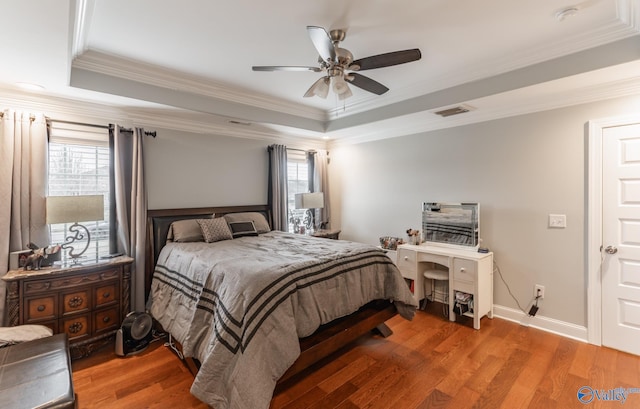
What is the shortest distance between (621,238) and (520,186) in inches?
37.1

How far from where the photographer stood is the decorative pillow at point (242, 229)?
3.73m

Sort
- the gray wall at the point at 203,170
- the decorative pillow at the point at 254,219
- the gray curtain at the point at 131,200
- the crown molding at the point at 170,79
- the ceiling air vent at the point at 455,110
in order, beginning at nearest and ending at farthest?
1. the crown molding at the point at 170,79
2. the gray curtain at the point at 131,200
3. the ceiling air vent at the point at 455,110
4. the gray wall at the point at 203,170
5. the decorative pillow at the point at 254,219

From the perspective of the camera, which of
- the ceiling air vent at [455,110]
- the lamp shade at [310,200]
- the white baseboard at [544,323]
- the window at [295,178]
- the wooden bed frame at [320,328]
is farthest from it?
the window at [295,178]

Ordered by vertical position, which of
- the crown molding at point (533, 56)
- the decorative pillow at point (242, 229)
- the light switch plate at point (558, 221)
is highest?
the crown molding at point (533, 56)

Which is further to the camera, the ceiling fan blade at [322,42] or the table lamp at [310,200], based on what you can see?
the table lamp at [310,200]

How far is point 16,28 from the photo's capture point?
5.55ft

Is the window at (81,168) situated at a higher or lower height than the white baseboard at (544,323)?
higher

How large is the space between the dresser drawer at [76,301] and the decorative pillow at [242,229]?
154 cm

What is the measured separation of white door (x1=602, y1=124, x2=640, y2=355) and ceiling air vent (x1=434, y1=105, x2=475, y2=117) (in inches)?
48.3

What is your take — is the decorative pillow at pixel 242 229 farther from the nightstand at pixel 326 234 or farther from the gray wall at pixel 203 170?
the nightstand at pixel 326 234

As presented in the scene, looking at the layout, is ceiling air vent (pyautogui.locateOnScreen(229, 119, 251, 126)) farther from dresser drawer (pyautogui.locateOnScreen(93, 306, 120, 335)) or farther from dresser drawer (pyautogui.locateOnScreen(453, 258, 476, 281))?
dresser drawer (pyautogui.locateOnScreen(453, 258, 476, 281))

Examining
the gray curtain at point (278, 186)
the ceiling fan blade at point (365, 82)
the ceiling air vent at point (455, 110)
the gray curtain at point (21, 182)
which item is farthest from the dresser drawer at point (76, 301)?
the ceiling air vent at point (455, 110)

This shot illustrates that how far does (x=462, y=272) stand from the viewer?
3.25 meters

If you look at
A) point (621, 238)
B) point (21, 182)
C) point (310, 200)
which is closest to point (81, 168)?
point (21, 182)
